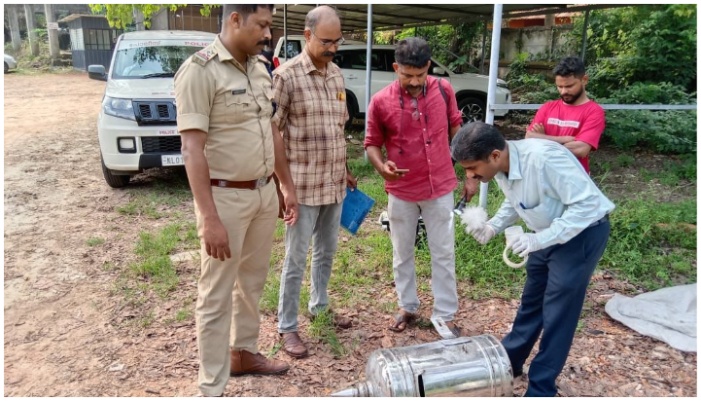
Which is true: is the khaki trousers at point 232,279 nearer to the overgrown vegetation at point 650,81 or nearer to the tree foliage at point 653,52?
the overgrown vegetation at point 650,81

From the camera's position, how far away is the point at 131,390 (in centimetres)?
263

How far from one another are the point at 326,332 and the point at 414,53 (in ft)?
5.60

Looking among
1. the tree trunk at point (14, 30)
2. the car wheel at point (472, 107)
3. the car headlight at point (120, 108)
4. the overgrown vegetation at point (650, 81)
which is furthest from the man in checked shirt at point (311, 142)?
the tree trunk at point (14, 30)

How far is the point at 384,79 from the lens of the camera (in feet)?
32.5

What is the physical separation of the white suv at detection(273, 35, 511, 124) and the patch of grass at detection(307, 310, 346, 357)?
7.02m

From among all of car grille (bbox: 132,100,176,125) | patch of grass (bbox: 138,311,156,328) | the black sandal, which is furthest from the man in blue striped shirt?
car grille (bbox: 132,100,176,125)

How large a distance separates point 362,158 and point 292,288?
15.4 feet

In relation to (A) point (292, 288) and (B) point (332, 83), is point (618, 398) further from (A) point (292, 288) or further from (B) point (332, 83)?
(B) point (332, 83)

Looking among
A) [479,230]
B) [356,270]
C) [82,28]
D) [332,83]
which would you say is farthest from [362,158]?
[82,28]

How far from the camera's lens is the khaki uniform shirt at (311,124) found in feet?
8.79

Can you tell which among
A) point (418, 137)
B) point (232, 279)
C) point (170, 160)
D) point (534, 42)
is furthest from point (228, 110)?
point (534, 42)

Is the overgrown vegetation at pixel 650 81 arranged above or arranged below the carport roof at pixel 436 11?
below

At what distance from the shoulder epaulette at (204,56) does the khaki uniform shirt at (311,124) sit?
1.74 ft

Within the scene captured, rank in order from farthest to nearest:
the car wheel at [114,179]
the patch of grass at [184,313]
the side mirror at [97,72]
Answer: the side mirror at [97,72] < the car wheel at [114,179] < the patch of grass at [184,313]
